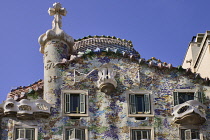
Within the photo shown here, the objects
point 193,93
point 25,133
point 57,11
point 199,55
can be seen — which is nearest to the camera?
point 25,133

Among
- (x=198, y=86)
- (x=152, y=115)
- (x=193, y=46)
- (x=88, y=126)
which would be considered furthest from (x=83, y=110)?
(x=193, y=46)

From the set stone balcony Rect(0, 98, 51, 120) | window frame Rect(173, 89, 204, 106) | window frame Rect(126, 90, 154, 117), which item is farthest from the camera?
window frame Rect(173, 89, 204, 106)

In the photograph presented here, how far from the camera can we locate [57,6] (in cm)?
3888

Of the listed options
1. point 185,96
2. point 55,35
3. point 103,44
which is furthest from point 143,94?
point 55,35

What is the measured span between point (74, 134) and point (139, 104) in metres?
3.72

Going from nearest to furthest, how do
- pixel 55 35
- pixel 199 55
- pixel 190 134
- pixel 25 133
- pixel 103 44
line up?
pixel 25 133
pixel 190 134
pixel 55 35
pixel 103 44
pixel 199 55

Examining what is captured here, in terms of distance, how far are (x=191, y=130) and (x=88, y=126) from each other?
5.05 m

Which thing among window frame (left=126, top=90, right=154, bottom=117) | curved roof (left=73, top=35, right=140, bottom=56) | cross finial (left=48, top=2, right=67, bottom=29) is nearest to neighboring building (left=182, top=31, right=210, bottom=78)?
curved roof (left=73, top=35, right=140, bottom=56)

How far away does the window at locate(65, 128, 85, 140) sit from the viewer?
34156 mm

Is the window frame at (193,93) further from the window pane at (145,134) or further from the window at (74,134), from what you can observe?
the window at (74,134)

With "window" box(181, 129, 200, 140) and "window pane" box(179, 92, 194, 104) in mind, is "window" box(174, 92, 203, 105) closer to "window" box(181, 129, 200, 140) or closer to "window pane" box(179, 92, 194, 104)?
"window pane" box(179, 92, 194, 104)

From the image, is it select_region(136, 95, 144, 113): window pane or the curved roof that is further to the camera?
the curved roof

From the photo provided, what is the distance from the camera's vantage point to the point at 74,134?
3419 cm

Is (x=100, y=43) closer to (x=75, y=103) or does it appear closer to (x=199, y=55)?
(x=75, y=103)
